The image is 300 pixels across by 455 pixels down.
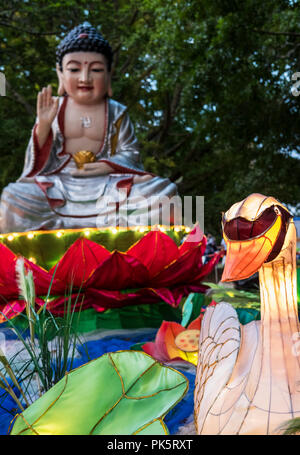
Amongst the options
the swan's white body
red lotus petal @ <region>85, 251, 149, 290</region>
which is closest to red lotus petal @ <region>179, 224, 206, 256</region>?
red lotus petal @ <region>85, 251, 149, 290</region>

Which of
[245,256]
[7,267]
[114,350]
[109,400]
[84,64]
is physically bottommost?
[114,350]

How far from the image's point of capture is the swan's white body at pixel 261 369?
87 cm

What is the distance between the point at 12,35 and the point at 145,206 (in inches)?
296

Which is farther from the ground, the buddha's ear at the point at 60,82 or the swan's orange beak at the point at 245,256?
the buddha's ear at the point at 60,82

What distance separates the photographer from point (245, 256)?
0.87 metres

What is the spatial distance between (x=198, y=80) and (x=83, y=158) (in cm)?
161

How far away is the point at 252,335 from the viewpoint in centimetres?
108

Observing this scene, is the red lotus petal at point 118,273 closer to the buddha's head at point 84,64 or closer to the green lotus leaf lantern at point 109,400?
the green lotus leaf lantern at point 109,400

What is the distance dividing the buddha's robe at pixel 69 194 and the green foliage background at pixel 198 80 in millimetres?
925

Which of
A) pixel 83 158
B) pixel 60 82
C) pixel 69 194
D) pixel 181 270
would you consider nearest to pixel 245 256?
pixel 181 270

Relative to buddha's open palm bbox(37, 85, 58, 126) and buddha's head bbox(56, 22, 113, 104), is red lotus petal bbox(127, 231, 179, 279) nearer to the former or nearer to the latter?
buddha's open palm bbox(37, 85, 58, 126)

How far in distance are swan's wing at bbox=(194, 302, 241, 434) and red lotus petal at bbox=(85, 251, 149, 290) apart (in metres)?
0.95

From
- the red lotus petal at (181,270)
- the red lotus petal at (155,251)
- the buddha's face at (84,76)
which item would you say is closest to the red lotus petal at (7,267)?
the red lotus petal at (155,251)

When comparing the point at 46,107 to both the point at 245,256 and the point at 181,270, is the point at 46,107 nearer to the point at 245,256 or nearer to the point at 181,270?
the point at 181,270
